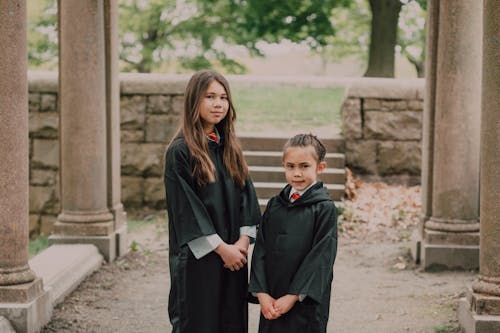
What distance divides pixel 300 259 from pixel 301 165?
435 mm

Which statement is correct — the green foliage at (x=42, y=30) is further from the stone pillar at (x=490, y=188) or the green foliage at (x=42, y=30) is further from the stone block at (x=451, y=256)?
the stone pillar at (x=490, y=188)

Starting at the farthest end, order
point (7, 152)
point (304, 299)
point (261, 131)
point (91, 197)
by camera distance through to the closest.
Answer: point (261, 131) → point (91, 197) → point (7, 152) → point (304, 299)

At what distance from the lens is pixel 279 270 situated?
3.43 meters

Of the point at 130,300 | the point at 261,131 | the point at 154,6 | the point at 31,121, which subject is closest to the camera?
the point at 130,300

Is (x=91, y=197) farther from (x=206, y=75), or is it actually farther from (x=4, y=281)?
(x=206, y=75)

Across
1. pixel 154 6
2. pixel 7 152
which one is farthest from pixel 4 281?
pixel 154 6

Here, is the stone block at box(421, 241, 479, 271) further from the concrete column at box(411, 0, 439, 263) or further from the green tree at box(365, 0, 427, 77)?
the green tree at box(365, 0, 427, 77)

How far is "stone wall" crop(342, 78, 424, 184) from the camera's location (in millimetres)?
9414

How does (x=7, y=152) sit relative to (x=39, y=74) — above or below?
below

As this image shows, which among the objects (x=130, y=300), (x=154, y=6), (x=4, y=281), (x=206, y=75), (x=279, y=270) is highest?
(x=154, y=6)

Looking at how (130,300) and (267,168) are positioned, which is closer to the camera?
(130,300)

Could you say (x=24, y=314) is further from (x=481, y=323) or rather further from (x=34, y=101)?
(x=34, y=101)

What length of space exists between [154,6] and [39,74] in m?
9.48

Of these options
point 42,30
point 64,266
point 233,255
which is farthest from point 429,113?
point 42,30
